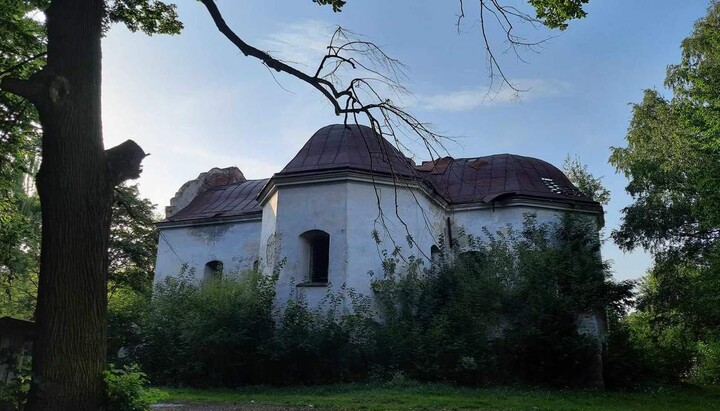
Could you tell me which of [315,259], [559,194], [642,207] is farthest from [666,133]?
[315,259]

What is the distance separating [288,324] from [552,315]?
6692 mm

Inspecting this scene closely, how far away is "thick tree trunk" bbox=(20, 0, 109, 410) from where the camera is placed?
15.9 feet

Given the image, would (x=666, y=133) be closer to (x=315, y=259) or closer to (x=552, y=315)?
(x=552, y=315)

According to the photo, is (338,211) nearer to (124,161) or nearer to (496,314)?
(496,314)

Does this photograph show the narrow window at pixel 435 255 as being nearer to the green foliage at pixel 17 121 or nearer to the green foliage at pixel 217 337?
the green foliage at pixel 217 337

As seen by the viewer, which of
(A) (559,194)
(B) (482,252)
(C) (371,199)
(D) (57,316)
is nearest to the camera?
(D) (57,316)

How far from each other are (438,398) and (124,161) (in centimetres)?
741

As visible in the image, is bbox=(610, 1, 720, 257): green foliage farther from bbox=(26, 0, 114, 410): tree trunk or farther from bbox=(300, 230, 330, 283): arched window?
bbox=(26, 0, 114, 410): tree trunk

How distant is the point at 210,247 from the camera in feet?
68.1

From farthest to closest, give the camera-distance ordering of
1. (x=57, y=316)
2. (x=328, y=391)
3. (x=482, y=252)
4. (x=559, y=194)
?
1. (x=559, y=194)
2. (x=482, y=252)
3. (x=328, y=391)
4. (x=57, y=316)

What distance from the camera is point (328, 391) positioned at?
38.7 feet

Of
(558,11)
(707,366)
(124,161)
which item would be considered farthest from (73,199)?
(707,366)

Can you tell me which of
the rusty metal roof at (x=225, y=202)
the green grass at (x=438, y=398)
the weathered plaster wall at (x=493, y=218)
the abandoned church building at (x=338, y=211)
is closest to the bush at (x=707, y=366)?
the abandoned church building at (x=338, y=211)

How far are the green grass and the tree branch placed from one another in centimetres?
563
